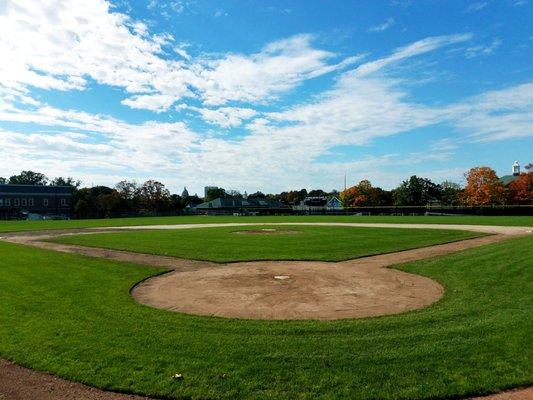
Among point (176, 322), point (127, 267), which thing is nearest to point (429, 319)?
point (176, 322)

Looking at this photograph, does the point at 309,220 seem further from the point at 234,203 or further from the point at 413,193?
the point at 234,203

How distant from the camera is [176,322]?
8.01m

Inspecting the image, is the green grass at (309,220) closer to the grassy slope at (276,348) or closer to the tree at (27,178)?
the grassy slope at (276,348)

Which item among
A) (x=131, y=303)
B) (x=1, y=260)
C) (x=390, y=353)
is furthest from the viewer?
(x=1, y=260)

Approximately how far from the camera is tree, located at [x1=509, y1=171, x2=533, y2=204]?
262 ft

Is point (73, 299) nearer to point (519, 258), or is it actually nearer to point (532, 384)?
point (532, 384)

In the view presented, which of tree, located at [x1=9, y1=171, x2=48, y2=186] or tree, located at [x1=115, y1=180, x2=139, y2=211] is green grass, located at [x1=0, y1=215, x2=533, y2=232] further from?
tree, located at [x1=9, y1=171, x2=48, y2=186]

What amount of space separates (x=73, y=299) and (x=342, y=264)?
8941 mm

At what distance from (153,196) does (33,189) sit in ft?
97.8

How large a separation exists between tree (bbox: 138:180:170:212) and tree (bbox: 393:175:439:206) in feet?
188

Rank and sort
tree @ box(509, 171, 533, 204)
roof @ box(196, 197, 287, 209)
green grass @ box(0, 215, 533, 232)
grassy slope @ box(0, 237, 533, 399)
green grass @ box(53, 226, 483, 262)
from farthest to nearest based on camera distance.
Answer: roof @ box(196, 197, 287, 209) < tree @ box(509, 171, 533, 204) < green grass @ box(0, 215, 533, 232) < green grass @ box(53, 226, 483, 262) < grassy slope @ box(0, 237, 533, 399)

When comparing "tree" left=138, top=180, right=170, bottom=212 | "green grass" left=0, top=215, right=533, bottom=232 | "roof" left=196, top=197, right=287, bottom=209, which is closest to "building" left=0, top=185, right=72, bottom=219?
"tree" left=138, top=180, right=170, bottom=212

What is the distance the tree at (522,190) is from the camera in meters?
79.9

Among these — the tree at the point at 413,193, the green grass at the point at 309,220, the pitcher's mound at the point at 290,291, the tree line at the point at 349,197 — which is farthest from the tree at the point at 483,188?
the pitcher's mound at the point at 290,291
